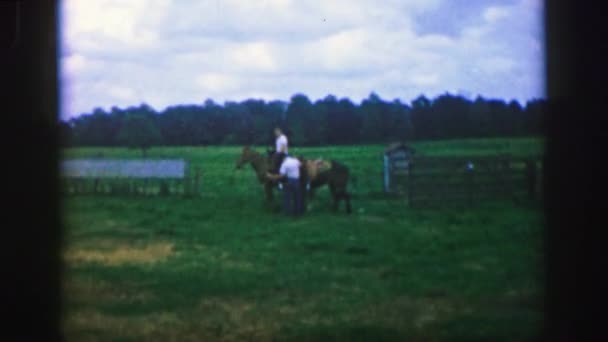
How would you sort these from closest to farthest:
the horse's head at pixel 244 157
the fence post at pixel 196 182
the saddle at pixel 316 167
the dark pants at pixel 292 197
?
the dark pants at pixel 292 197
the saddle at pixel 316 167
the horse's head at pixel 244 157
the fence post at pixel 196 182

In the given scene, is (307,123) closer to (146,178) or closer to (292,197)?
(292,197)

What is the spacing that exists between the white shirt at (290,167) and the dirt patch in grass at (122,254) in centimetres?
245

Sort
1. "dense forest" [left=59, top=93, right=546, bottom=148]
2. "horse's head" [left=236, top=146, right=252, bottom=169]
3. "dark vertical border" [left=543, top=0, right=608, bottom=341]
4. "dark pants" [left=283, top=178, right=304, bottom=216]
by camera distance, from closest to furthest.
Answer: "dark vertical border" [left=543, top=0, right=608, bottom=341], "dense forest" [left=59, top=93, right=546, bottom=148], "dark pants" [left=283, top=178, right=304, bottom=216], "horse's head" [left=236, top=146, right=252, bottom=169]

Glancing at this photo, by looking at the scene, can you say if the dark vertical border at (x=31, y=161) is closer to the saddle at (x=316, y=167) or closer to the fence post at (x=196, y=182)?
the fence post at (x=196, y=182)

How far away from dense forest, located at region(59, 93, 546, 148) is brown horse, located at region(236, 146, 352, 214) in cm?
27

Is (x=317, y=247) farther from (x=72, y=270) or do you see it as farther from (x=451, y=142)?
(x=451, y=142)

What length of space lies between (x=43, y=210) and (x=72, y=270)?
1.43 metres

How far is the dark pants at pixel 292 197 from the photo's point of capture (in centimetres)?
808

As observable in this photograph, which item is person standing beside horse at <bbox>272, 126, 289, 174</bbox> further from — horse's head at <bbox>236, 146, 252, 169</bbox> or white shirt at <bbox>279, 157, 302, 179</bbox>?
horse's head at <bbox>236, 146, 252, 169</bbox>

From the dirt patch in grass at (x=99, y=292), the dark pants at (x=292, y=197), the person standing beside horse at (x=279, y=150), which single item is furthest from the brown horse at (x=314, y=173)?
the dirt patch in grass at (x=99, y=292)

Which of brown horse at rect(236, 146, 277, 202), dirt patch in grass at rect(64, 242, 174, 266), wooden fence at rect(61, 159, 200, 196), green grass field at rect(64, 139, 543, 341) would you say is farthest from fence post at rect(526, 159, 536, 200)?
wooden fence at rect(61, 159, 200, 196)

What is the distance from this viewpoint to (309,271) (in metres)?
5.02

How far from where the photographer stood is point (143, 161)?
9453 mm

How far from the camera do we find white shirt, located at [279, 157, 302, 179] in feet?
27.1
